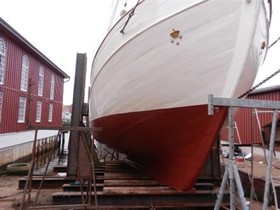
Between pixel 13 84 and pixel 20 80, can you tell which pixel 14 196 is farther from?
pixel 20 80

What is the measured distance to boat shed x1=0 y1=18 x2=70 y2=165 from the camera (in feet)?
38.8

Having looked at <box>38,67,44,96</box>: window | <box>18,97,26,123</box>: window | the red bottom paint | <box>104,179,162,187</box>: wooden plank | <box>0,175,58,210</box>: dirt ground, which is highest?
<box>38,67,44,96</box>: window

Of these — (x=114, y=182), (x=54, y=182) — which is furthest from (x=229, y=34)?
(x=54, y=182)

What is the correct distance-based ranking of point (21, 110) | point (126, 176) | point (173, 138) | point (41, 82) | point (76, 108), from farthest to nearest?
point (41, 82) < point (21, 110) < point (76, 108) < point (126, 176) < point (173, 138)

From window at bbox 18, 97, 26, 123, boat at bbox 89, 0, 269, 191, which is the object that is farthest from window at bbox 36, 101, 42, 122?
boat at bbox 89, 0, 269, 191

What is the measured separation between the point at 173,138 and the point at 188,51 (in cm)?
124

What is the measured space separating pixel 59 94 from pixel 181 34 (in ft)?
64.9

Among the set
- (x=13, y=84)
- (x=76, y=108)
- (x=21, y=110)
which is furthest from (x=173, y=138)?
(x=21, y=110)

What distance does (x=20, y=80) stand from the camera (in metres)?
13.7

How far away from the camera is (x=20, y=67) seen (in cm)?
1369

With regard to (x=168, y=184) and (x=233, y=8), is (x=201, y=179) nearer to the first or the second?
(x=168, y=184)

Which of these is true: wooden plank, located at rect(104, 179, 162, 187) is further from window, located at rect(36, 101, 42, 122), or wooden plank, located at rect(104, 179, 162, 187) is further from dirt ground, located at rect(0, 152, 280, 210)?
window, located at rect(36, 101, 42, 122)

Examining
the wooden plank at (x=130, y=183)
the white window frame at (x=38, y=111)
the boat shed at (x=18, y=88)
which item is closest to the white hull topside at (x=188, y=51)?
the wooden plank at (x=130, y=183)

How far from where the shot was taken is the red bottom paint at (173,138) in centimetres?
400
